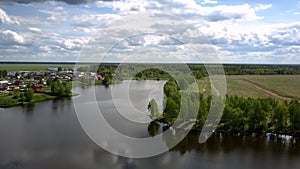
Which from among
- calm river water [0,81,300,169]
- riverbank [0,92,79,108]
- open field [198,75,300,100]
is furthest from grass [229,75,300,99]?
riverbank [0,92,79,108]

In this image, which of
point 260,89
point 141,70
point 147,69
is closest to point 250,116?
point 147,69

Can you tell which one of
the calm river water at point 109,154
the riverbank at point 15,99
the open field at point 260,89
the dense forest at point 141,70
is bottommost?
the calm river water at point 109,154

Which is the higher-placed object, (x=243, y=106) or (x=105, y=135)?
(x=243, y=106)

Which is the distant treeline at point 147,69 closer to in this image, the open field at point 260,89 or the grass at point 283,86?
the open field at point 260,89

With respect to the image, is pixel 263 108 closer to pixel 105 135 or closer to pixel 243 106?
pixel 243 106

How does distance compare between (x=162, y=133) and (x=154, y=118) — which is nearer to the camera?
(x=162, y=133)

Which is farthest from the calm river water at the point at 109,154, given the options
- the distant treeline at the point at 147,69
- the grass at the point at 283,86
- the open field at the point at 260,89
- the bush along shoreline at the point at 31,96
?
the grass at the point at 283,86

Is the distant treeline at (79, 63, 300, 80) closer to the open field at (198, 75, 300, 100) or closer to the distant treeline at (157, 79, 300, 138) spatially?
the open field at (198, 75, 300, 100)

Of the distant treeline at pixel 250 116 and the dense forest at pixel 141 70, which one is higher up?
the dense forest at pixel 141 70

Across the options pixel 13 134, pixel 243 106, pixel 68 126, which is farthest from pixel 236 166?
pixel 13 134
